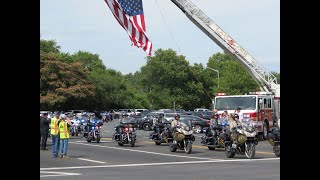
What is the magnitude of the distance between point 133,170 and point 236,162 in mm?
4600

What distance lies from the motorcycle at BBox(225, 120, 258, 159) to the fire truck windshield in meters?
9.29

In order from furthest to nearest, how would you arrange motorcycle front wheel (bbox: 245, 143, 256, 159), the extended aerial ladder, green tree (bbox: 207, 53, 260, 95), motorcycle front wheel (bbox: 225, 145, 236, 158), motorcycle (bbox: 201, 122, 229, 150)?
green tree (bbox: 207, 53, 260, 95) → the extended aerial ladder → motorcycle (bbox: 201, 122, 229, 150) → motorcycle front wheel (bbox: 225, 145, 236, 158) → motorcycle front wheel (bbox: 245, 143, 256, 159)

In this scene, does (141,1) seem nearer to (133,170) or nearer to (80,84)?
(133,170)

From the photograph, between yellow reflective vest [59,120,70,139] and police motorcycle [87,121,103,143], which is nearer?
yellow reflective vest [59,120,70,139]

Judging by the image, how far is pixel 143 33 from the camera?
1024 centimetres

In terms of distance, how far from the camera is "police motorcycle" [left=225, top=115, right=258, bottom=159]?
21.1 m

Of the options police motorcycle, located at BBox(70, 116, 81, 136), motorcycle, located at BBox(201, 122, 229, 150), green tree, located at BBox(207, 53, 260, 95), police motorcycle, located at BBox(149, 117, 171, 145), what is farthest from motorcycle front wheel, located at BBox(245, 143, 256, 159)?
green tree, located at BBox(207, 53, 260, 95)

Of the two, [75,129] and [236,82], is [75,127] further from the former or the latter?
[236,82]

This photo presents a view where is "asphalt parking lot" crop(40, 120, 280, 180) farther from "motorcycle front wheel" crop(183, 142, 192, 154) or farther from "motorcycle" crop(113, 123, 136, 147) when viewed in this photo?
"motorcycle" crop(113, 123, 136, 147)

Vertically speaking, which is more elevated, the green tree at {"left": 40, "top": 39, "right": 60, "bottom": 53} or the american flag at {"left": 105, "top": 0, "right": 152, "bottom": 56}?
the green tree at {"left": 40, "top": 39, "right": 60, "bottom": 53}

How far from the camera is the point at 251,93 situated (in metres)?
32.9

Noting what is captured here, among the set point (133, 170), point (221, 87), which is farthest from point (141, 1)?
point (221, 87)
